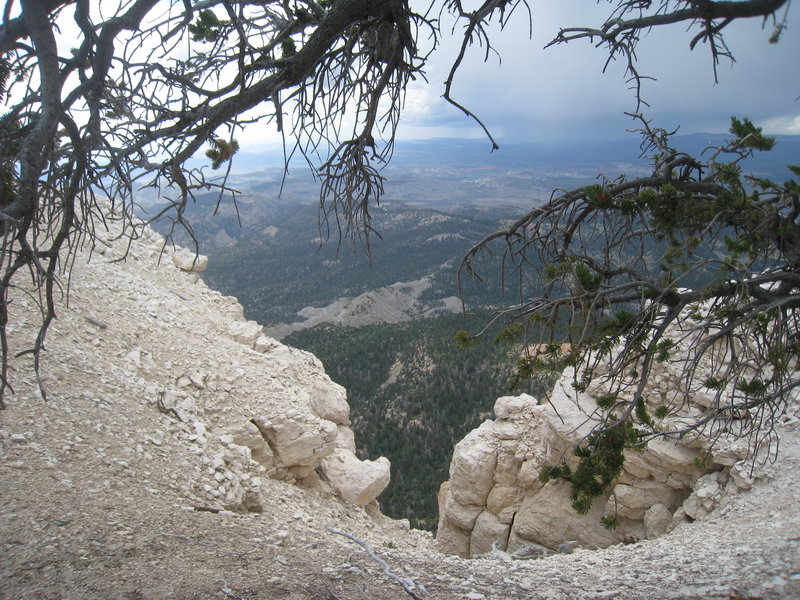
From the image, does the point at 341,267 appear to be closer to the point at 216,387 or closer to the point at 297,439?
the point at 297,439

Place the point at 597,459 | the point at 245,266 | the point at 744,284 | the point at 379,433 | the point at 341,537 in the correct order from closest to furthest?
the point at 744,284 → the point at 597,459 → the point at 341,537 → the point at 379,433 → the point at 245,266

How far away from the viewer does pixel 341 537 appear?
575 cm

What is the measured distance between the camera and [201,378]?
7301 mm

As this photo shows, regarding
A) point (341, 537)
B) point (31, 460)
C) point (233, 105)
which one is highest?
point (233, 105)

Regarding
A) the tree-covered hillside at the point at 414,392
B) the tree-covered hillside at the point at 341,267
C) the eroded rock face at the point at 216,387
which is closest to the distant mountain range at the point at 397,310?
the tree-covered hillside at the point at 414,392

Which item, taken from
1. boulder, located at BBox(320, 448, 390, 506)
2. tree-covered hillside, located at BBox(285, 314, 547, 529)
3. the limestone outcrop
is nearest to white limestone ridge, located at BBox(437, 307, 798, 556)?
the limestone outcrop

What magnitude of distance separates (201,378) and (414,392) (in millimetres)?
28087

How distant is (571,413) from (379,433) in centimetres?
2174

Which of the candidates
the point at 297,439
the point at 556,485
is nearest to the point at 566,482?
the point at 556,485

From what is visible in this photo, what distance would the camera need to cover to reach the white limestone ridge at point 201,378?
5.69 metres

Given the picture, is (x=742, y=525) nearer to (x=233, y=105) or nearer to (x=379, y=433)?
(x=233, y=105)

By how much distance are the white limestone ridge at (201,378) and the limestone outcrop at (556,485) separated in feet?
8.49

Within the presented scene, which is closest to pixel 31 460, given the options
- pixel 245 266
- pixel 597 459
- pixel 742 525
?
pixel 597 459

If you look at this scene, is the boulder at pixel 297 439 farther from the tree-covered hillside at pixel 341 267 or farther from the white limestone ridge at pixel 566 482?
the tree-covered hillside at pixel 341 267
